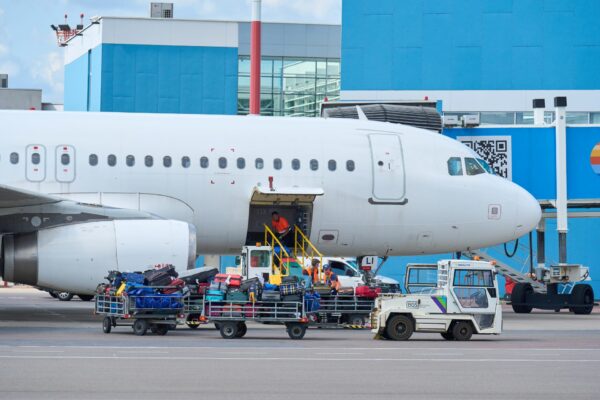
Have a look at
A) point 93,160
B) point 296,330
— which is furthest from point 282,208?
point 296,330

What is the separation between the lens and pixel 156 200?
26625 mm

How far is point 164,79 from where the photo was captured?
54.5 m

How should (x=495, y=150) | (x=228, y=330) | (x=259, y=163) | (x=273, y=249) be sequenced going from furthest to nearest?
(x=495, y=150) → (x=273, y=249) → (x=259, y=163) → (x=228, y=330)

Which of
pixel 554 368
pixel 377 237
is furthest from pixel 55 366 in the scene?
pixel 377 237

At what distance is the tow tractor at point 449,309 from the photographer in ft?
70.5

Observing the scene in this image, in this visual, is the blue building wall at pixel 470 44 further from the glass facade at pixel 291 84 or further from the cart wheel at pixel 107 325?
the cart wheel at pixel 107 325

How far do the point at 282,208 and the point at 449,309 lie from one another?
700 centimetres

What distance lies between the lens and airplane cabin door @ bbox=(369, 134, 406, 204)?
90.5ft

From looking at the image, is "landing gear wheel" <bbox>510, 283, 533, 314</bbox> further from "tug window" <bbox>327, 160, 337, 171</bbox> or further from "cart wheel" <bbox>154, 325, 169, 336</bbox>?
"cart wheel" <bbox>154, 325, 169, 336</bbox>

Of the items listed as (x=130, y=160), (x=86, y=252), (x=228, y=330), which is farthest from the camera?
(x=130, y=160)

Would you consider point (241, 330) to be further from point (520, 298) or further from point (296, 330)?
point (520, 298)

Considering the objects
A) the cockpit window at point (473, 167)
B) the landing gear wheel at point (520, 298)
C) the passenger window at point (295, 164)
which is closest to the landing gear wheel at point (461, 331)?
the passenger window at point (295, 164)

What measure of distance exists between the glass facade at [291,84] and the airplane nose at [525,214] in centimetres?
3709

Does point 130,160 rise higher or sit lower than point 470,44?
lower
